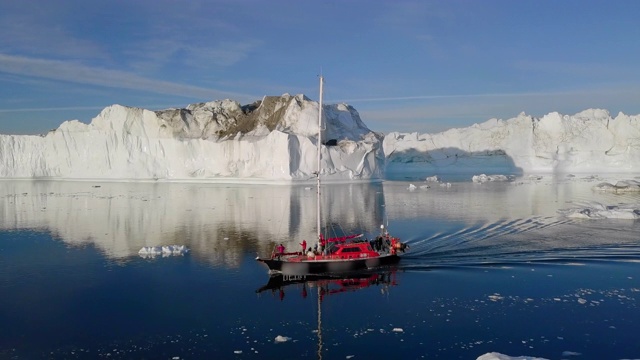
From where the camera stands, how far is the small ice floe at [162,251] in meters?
13.6

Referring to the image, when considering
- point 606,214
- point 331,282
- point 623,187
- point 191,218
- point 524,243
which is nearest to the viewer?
point 331,282

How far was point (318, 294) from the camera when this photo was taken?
1045cm

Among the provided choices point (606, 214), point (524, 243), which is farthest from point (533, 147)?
point (524, 243)

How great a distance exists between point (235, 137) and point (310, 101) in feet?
22.2

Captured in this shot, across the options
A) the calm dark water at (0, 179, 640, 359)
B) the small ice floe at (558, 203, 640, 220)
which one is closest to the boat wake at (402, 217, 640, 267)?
the calm dark water at (0, 179, 640, 359)

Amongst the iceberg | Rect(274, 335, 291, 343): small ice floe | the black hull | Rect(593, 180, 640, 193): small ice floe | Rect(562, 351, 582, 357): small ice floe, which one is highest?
the iceberg

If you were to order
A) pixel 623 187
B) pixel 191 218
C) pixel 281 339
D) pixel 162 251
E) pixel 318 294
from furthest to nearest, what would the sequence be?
pixel 623 187 < pixel 191 218 < pixel 162 251 < pixel 318 294 < pixel 281 339

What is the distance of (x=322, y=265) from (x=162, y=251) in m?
4.58

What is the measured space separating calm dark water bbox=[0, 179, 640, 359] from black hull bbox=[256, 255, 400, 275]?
344 mm

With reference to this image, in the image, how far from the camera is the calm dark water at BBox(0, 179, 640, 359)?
770 cm

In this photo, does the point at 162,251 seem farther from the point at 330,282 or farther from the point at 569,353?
the point at 569,353

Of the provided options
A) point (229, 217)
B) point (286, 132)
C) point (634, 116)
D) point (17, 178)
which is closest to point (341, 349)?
point (229, 217)

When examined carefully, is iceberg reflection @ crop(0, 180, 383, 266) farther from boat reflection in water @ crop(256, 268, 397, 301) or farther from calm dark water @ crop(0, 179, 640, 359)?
boat reflection in water @ crop(256, 268, 397, 301)

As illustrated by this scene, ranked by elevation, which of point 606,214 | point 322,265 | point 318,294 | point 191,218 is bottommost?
point 318,294
